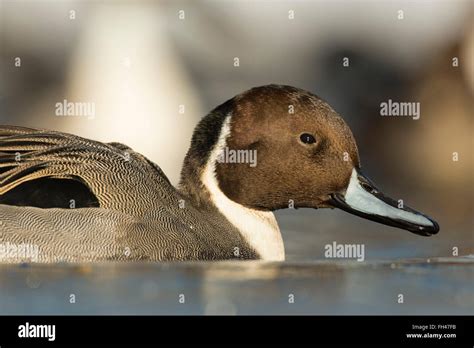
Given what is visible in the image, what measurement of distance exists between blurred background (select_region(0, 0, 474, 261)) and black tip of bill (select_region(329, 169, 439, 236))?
2.14 meters

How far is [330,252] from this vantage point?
319 inches

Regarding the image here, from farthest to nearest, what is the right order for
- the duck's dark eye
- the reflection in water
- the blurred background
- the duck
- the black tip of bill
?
the blurred background, the duck's dark eye, the black tip of bill, the duck, the reflection in water

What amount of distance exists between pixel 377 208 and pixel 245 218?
81cm

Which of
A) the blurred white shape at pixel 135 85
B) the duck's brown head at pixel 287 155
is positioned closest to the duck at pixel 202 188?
the duck's brown head at pixel 287 155

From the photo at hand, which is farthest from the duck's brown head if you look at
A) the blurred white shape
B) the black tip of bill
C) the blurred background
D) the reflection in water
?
the blurred white shape

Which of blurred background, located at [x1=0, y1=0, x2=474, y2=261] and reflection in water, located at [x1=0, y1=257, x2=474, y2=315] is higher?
Answer: blurred background, located at [x1=0, y1=0, x2=474, y2=261]

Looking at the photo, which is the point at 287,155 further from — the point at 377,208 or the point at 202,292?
the point at 202,292

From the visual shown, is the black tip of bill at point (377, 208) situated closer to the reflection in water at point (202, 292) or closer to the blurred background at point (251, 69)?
the reflection in water at point (202, 292)

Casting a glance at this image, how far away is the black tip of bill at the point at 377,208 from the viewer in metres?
6.97

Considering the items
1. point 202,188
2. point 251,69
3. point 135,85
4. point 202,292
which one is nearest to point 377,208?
point 202,188

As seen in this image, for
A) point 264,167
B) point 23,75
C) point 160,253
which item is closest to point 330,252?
point 264,167

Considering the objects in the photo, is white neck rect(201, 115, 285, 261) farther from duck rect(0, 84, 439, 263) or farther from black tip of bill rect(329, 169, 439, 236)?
black tip of bill rect(329, 169, 439, 236)

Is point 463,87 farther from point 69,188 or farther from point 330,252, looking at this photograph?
point 69,188

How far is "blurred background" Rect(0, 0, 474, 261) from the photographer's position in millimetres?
9922
